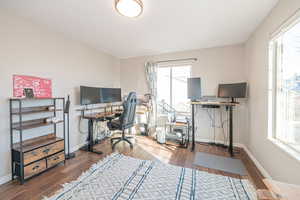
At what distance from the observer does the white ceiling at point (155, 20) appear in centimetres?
167

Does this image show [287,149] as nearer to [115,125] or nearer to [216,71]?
[216,71]

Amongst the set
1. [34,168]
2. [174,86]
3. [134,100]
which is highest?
[174,86]

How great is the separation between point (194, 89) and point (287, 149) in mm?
1828

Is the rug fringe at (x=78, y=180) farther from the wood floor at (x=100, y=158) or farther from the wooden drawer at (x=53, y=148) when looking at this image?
the wooden drawer at (x=53, y=148)

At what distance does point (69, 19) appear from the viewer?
2006mm

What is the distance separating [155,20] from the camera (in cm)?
203

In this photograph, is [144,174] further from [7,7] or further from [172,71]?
[7,7]

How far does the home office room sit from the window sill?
10 millimetres

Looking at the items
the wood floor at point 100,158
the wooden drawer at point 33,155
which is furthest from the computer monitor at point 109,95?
the wooden drawer at point 33,155

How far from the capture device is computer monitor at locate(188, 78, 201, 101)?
119 inches

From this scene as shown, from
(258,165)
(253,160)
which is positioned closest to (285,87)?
(258,165)

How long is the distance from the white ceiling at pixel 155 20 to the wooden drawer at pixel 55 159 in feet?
7.01

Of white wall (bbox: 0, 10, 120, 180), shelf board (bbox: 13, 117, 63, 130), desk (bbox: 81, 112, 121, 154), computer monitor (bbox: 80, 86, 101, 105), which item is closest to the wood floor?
desk (bbox: 81, 112, 121, 154)

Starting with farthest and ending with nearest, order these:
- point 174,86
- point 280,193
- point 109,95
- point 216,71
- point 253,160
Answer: point 174,86, point 109,95, point 216,71, point 253,160, point 280,193
